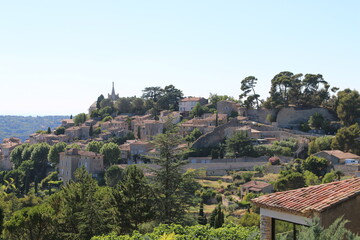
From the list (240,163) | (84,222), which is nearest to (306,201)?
(84,222)

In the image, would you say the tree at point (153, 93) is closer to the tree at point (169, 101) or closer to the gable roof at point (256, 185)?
the tree at point (169, 101)

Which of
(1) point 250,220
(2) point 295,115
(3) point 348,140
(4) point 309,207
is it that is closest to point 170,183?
(4) point 309,207

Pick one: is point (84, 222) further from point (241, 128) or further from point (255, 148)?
point (241, 128)

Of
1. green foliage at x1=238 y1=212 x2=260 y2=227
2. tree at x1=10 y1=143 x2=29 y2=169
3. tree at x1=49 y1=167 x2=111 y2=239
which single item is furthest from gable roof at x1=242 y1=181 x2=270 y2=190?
tree at x1=10 y1=143 x2=29 y2=169

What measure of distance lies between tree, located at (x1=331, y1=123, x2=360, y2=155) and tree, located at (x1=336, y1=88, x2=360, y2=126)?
676 cm

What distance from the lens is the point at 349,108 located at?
5631 cm

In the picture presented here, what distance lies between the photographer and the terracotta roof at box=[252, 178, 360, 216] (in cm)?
726

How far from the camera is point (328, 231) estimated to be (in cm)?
620

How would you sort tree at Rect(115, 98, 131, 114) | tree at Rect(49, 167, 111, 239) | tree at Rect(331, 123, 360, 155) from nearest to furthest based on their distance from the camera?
tree at Rect(49, 167, 111, 239) → tree at Rect(331, 123, 360, 155) → tree at Rect(115, 98, 131, 114)

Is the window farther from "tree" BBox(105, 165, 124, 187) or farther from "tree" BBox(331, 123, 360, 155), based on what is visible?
"tree" BBox(105, 165, 124, 187)

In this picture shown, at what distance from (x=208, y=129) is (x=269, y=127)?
879 centimetres

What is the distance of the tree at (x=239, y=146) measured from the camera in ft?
180

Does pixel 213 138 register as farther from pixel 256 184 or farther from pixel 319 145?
pixel 256 184

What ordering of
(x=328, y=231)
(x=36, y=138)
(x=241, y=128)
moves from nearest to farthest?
(x=328, y=231) < (x=241, y=128) < (x=36, y=138)
